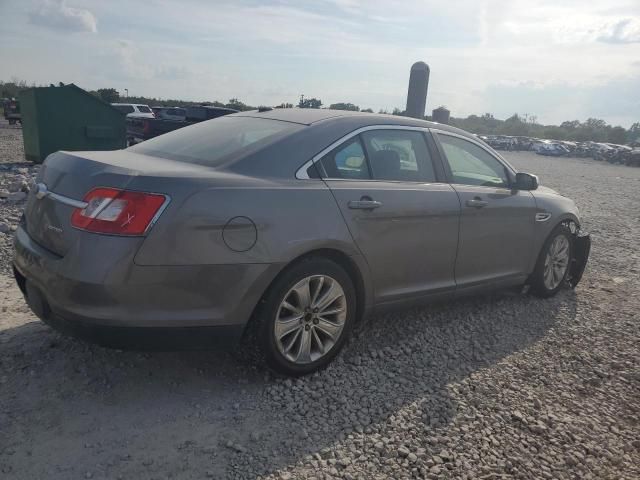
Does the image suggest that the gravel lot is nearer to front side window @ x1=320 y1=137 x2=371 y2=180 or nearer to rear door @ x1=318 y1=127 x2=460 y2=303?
rear door @ x1=318 y1=127 x2=460 y2=303

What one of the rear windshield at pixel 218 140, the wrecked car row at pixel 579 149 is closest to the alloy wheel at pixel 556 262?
the rear windshield at pixel 218 140

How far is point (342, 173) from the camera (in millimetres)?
3443

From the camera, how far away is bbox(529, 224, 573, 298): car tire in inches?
200

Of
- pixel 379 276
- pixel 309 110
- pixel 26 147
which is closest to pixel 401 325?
pixel 379 276

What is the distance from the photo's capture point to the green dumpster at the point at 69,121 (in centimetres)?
1087

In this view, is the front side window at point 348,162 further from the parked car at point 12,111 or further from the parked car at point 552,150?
the parked car at point 552,150

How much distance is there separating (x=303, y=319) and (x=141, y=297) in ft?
3.26

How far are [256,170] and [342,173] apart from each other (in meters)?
0.64

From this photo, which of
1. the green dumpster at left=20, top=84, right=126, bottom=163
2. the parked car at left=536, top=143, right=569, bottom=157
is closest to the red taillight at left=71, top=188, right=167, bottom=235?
the green dumpster at left=20, top=84, right=126, bottom=163

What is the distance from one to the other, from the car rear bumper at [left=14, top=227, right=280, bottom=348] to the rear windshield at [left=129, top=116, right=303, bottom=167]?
715mm

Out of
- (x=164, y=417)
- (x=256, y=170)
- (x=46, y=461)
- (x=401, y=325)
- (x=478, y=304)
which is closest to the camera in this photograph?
(x=46, y=461)

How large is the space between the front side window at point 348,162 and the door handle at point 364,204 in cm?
19

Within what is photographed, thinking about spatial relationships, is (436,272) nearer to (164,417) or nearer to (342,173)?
(342,173)

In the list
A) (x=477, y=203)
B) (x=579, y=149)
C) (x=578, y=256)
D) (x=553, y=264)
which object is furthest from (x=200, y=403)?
(x=579, y=149)
